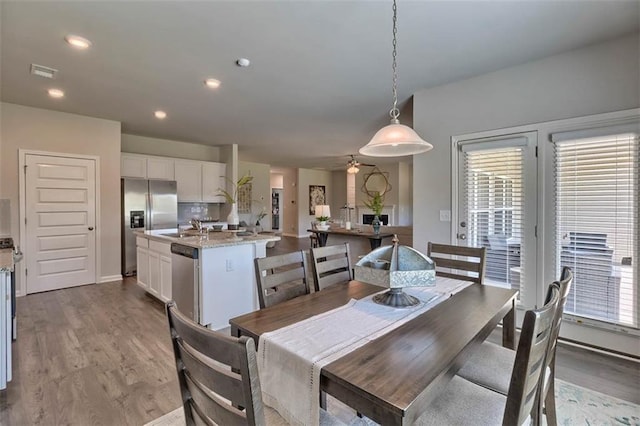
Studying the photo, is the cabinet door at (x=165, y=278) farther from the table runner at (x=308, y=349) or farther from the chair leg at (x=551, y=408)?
the chair leg at (x=551, y=408)

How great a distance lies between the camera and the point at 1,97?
393cm

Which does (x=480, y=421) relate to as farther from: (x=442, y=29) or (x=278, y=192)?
(x=278, y=192)

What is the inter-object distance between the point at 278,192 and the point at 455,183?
9829mm

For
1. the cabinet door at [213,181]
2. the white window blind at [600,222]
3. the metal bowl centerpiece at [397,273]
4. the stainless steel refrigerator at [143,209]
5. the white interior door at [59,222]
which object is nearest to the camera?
the metal bowl centerpiece at [397,273]

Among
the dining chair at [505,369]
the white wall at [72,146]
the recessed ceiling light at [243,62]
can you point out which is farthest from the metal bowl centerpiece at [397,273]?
the white wall at [72,146]

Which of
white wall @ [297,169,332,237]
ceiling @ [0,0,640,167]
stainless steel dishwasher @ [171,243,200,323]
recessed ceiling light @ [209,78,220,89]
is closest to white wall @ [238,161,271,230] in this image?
→ white wall @ [297,169,332,237]

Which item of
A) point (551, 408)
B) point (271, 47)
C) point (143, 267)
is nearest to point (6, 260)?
point (143, 267)

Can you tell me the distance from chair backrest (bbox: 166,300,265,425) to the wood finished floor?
1260 mm

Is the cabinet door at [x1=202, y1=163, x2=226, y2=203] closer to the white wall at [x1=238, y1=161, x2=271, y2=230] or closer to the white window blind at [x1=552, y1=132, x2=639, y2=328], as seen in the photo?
the white wall at [x1=238, y1=161, x2=271, y2=230]

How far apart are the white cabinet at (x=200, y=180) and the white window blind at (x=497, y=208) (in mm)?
5407

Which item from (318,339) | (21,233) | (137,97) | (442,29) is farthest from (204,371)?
(21,233)

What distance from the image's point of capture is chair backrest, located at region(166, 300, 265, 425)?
737 mm

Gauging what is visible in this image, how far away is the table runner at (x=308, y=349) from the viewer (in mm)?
1013

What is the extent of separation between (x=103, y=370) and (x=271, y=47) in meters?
2.95
